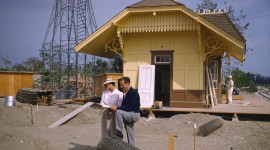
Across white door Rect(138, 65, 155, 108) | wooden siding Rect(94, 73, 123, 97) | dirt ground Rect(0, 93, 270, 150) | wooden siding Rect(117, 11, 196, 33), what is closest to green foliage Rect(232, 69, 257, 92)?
wooden siding Rect(94, 73, 123, 97)

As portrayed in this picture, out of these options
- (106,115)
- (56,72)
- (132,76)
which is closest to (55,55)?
(56,72)

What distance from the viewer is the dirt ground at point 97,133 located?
8305 millimetres

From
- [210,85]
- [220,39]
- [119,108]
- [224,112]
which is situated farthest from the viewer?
[210,85]

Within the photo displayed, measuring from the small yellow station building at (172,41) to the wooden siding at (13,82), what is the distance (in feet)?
24.7

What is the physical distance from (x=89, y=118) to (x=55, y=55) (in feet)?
42.9

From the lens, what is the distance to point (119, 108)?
22.4 ft

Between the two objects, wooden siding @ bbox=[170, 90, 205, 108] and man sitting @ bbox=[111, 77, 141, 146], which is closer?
man sitting @ bbox=[111, 77, 141, 146]

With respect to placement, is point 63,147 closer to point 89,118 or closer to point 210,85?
point 89,118

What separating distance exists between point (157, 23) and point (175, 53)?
66.0 inches

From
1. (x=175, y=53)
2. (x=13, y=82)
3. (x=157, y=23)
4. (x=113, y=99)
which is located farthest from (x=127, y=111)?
(x=13, y=82)

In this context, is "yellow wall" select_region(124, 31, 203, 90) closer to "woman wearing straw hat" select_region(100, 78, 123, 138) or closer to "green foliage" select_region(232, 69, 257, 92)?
"woman wearing straw hat" select_region(100, 78, 123, 138)

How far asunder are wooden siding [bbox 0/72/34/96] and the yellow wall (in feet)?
29.9

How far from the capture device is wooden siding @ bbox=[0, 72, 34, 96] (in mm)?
20875

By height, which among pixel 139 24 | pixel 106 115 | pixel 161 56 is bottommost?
pixel 106 115
